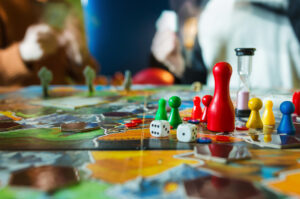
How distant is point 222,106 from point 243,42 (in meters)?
3.31

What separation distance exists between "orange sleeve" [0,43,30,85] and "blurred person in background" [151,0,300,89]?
1812 mm

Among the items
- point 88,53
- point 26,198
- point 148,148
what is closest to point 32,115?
point 148,148

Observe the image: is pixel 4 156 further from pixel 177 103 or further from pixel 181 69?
pixel 181 69

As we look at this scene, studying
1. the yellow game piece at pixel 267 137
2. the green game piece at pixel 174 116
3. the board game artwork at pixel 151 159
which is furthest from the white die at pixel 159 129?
the yellow game piece at pixel 267 137

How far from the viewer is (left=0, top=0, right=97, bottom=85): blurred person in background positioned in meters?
3.53

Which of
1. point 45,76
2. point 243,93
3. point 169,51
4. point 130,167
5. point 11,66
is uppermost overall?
point 169,51

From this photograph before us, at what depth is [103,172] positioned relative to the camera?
0.47 metres

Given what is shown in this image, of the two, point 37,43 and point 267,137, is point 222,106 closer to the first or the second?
point 267,137

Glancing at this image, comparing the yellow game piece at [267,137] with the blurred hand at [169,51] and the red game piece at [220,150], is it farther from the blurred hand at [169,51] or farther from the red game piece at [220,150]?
the blurred hand at [169,51]

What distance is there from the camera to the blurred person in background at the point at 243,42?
3.52 m

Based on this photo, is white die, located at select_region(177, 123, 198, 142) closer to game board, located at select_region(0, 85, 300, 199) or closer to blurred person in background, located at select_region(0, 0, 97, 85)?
game board, located at select_region(0, 85, 300, 199)

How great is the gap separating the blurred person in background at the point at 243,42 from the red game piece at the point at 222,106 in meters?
2.94

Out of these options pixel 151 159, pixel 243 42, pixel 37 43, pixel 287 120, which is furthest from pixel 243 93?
pixel 37 43

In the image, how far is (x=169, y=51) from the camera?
4195 millimetres
